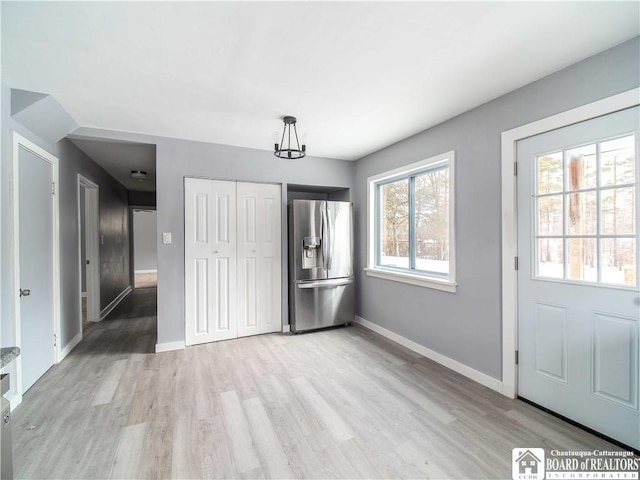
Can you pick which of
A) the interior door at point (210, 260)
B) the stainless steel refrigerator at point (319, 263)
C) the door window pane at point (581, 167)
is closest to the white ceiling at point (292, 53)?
the door window pane at point (581, 167)

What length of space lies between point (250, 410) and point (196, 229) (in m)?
2.11

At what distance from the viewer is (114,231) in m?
5.63

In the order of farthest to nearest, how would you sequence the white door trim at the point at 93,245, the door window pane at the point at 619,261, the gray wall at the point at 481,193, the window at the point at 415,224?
the white door trim at the point at 93,245 → the window at the point at 415,224 → the gray wall at the point at 481,193 → the door window pane at the point at 619,261

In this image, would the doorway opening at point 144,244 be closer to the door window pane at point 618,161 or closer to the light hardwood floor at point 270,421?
the light hardwood floor at point 270,421

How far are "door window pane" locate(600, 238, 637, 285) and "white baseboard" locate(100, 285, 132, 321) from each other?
5954 millimetres

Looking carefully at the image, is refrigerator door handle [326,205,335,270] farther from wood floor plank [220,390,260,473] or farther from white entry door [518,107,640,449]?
white entry door [518,107,640,449]

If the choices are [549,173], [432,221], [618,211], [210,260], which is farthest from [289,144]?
[618,211]

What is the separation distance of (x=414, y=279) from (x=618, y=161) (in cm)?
188

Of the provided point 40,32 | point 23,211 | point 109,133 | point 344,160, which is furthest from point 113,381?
point 344,160

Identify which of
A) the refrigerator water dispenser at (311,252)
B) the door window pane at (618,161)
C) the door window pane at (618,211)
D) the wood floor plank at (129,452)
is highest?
the door window pane at (618,161)

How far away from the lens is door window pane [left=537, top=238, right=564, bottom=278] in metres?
2.06

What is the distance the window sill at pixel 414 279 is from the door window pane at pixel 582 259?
913 millimetres

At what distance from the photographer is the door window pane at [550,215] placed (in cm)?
206

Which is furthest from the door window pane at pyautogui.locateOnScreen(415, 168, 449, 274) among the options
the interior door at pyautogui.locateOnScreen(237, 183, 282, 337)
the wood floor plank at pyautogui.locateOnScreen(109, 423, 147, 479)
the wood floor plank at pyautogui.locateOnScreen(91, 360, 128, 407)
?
the wood floor plank at pyautogui.locateOnScreen(91, 360, 128, 407)
